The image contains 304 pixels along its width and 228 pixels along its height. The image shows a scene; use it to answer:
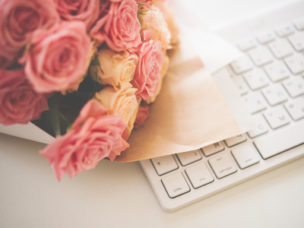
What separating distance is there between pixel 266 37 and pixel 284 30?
1.7 inches

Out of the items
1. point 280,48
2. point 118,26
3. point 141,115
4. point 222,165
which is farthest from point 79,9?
point 280,48

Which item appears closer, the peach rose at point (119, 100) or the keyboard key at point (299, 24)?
the peach rose at point (119, 100)

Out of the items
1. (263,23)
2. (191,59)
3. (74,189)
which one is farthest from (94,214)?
(263,23)

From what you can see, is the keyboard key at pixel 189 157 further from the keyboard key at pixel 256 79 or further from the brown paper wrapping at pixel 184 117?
the keyboard key at pixel 256 79

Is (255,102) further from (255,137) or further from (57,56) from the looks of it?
(57,56)

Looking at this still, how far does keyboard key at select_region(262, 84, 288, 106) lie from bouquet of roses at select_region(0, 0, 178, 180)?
216 millimetres

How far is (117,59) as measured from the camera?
0.30 metres

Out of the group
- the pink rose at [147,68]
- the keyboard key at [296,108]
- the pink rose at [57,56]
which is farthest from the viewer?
the keyboard key at [296,108]

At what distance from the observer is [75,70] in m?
0.24

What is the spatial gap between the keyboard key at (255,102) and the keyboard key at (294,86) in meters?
0.05

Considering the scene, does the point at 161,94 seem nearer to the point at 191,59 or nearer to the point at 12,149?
the point at 191,59

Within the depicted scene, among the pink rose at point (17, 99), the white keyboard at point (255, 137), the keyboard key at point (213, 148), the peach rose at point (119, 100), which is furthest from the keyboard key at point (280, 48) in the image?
the pink rose at point (17, 99)

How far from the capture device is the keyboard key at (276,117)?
1.41 feet

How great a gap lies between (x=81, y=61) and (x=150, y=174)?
0.71 feet
